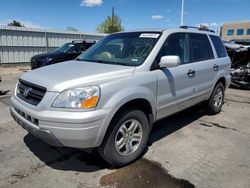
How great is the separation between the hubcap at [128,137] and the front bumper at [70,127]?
1.41ft

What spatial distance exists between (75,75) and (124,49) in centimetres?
121

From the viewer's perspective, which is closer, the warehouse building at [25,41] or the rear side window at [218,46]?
the rear side window at [218,46]

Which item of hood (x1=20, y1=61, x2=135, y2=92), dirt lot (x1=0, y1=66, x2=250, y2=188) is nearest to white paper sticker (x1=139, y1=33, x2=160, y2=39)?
hood (x1=20, y1=61, x2=135, y2=92)

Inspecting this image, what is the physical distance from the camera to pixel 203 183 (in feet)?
9.54

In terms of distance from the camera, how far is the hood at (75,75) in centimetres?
→ 274

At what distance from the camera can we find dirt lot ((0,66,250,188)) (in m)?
2.92

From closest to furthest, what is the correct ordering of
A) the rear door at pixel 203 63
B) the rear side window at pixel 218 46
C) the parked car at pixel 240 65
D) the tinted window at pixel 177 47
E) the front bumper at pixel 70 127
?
the front bumper at pixel 70 127 → the tinted window at pixel 177 47 → the rear door at pixel 203 63 → the rear side window at pixel 218 46 → the parked car at pixel 240 65

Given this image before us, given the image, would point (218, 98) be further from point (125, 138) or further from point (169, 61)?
point (125, 138)

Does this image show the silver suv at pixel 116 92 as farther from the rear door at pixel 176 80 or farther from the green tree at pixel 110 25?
the green tree at pixel 110 25

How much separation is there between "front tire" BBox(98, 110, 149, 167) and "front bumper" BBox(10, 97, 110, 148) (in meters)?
0.23

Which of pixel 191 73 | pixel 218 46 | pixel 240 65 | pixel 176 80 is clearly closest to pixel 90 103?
pixel 176 80

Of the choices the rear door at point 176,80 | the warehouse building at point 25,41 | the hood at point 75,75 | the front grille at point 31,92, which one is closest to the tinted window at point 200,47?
the rear door at point 176,80

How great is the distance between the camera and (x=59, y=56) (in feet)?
35.6

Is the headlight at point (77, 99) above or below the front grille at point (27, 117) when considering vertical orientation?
above
